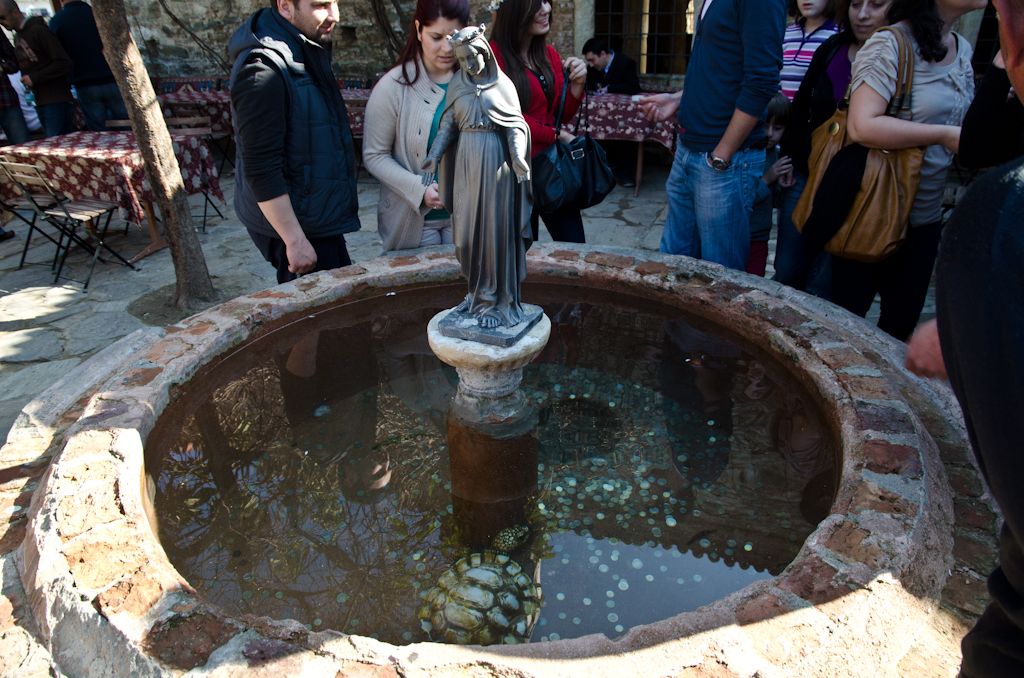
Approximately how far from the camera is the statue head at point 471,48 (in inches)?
77.5

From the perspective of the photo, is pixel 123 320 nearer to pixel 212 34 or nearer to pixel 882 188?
pixel 882 188

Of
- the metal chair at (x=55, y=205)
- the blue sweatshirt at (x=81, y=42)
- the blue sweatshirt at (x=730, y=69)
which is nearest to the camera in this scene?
the blue sweatshirt at (x=730, y=69)

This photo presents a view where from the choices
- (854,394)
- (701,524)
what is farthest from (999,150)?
(701,524)

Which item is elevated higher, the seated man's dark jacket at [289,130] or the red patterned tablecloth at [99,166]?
the seated man's dark jacket at [289,130]

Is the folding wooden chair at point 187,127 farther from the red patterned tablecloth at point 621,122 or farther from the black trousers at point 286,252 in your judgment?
the red patterned tablecloth at point 621,122

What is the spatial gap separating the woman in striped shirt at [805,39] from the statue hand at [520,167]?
9.90 ft

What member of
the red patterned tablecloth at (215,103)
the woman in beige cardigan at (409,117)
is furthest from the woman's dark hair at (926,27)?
the red patterned tablecloth at (215,103)

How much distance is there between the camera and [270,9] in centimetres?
290

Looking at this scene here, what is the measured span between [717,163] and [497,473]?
1.95 metres

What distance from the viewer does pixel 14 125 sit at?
24.2ft

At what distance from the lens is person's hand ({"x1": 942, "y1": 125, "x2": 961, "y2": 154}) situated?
2594 millimetres

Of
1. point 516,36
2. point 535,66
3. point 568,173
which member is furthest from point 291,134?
point 568,173

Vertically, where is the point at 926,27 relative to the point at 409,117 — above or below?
above

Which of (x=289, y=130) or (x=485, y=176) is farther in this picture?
(x=289, y=130)
